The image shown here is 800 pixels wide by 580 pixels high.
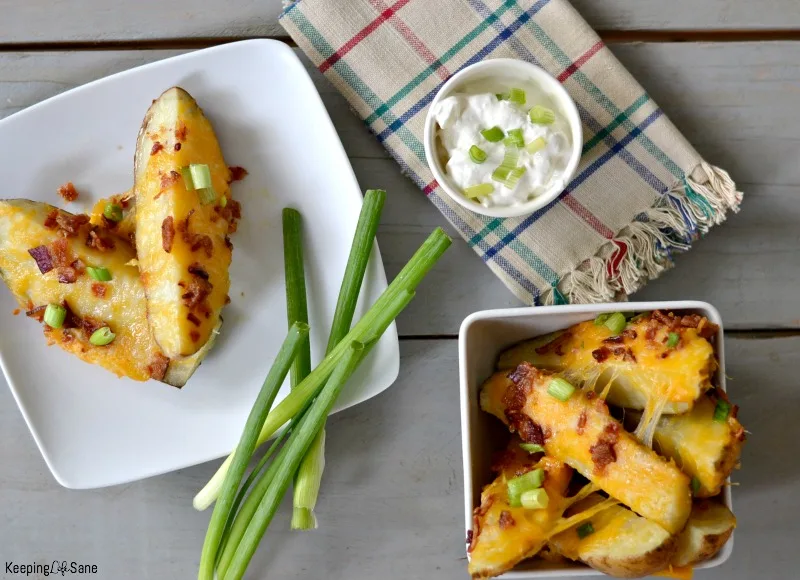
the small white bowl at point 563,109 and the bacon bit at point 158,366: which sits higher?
the small white bowl at point 563,109

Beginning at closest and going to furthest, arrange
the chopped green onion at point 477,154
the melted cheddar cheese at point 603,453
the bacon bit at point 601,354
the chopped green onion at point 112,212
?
1. the melted cheddar cheese at point 603,453
2. the bacon bit at point 601,354
3. the chopped green onion at point 477,154
4. the chopped green onion at point 112,212

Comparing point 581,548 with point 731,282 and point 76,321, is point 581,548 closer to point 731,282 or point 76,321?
point 731,282

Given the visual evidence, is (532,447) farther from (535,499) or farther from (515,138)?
(515,138)

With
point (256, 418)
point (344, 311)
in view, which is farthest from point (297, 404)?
point (344, 311)

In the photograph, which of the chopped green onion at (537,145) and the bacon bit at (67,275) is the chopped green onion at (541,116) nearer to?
the chopped green onion at (537,145)

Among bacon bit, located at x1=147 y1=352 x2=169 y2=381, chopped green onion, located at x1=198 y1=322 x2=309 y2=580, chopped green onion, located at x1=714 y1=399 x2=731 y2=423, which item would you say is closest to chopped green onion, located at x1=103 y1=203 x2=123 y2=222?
bacon bit, located at x1=147 y1=352 x2=169 y2=381

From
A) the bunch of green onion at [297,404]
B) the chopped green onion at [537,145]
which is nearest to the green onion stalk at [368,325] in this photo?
the bunch of green onion at [297,404]
